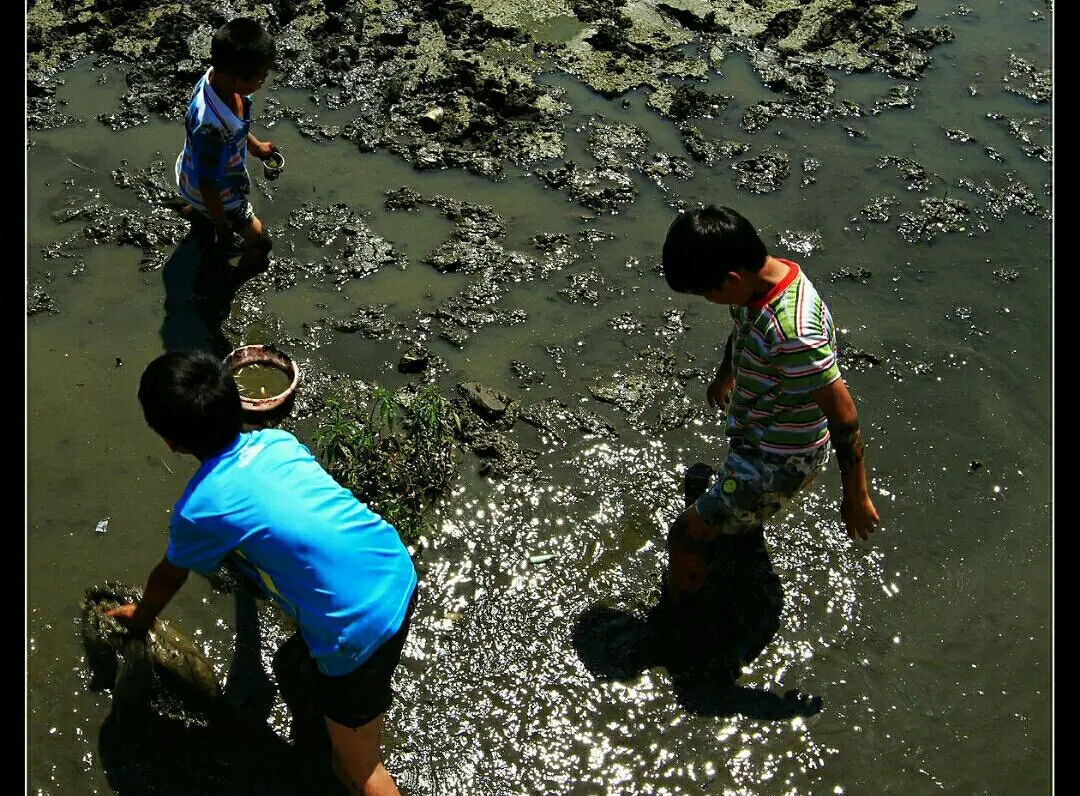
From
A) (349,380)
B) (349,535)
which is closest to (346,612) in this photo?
(349,535)

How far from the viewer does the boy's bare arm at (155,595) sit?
273 centimetres

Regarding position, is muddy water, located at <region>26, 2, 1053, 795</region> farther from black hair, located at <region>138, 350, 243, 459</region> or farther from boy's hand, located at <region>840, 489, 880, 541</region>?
black hair, located at <region>138, 350, 243, 459</region>

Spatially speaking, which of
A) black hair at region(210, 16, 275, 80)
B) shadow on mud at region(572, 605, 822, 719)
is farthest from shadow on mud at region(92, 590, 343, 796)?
black hair at region(210, 16, 275, 80)

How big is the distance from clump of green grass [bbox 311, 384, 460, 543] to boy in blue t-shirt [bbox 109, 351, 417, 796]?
1.26 m

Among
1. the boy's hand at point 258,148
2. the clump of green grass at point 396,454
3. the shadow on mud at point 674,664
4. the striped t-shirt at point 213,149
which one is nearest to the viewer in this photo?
the shadow on mud at point 674,664

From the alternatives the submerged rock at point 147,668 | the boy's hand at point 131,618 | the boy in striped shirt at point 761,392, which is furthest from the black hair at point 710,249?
the submerged rock at point 147,668

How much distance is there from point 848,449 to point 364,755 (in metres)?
1.88

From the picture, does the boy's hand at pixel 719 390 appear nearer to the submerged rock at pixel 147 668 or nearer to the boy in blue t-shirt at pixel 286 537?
the boy in blue t-shirt at pixel 286 537

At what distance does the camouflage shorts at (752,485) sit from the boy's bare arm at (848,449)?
196 millimetres

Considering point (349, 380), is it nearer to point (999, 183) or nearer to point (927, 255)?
point (927, 255)

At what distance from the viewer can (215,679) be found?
135 inches

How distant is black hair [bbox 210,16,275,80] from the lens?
14.1ft

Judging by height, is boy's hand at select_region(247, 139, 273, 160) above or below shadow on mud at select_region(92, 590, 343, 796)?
above

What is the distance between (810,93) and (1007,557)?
3.96 m
